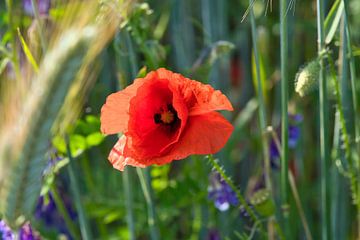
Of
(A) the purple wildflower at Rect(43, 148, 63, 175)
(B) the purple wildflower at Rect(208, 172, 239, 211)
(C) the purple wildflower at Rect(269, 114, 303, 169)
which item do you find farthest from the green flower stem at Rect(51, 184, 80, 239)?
(C) the purple wildflower at Rect(269, 114, 303, 169)

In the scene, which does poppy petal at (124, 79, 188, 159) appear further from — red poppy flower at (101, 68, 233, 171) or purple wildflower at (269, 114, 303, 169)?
purple wildflower at (269, 114, 303, 169)

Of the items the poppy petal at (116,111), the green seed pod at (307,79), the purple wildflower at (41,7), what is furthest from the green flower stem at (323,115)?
the purple wildflower at (41,7)

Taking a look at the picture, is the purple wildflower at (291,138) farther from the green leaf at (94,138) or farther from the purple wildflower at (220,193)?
the green leaf at (94,138)

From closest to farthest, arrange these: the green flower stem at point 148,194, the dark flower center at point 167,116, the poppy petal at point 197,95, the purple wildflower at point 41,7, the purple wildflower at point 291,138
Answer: the poppy petal at point 197,95 < the dark flower center at point 167,116 < the green flower stem at point 148,194 < the purple wildflower at point 291,138 < the purple wildflower at point 41,7

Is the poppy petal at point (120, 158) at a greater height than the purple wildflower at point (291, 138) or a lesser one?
greater

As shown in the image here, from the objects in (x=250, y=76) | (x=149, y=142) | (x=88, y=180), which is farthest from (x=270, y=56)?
(x=149, y=142)

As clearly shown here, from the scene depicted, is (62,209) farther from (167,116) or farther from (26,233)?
(167,116)
